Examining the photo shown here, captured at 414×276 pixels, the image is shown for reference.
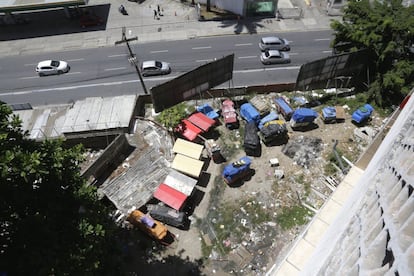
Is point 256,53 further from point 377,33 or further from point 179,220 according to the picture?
point 179,220

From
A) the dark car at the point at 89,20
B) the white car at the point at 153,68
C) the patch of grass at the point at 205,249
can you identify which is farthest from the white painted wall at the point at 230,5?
the patch of grass at the point at 205,249

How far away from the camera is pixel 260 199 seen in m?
23.5

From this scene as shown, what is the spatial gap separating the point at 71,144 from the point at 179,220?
12487mm

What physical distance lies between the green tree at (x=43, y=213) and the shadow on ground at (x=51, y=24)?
3298cm

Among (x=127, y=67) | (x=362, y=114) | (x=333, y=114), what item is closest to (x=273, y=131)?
(x=333, y=114)

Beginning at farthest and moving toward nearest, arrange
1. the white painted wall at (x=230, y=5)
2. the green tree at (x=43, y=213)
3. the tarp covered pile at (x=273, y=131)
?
the white painted wall at (x=230, y=5), the tarp covered pile at (x=273, y=131), the green tree at (x=43, y=213)

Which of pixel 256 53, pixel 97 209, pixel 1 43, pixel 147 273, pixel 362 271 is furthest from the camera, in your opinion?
pixel 1 43

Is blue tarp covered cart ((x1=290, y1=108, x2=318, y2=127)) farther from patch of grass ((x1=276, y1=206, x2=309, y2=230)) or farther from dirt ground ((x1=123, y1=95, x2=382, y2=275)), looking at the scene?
patch of grass ((x1=276, y1=206, x2=309, y2=230))

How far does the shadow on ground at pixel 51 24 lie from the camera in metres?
41.5

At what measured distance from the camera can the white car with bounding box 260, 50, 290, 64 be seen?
34984 mm

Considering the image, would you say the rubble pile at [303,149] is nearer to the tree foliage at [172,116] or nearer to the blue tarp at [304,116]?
the blue tarp at [304,116]

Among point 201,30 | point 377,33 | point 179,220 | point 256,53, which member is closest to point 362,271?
point 179,220

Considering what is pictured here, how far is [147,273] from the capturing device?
20344mm

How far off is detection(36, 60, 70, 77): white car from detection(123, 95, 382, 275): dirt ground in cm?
2105
